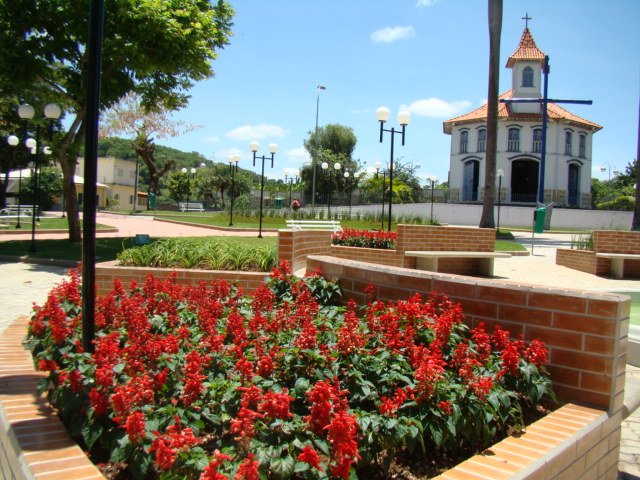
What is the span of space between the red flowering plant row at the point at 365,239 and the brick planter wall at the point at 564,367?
859cm

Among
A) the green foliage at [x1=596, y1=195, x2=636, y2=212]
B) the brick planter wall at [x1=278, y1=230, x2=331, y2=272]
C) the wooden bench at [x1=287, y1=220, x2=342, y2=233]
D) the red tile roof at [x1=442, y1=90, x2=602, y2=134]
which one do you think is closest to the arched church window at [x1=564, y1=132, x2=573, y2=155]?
the red tile roof at [x1=442, y1=90, x2=602, y2=134]

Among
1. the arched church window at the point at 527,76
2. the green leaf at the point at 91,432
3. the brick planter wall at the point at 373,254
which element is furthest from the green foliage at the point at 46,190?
the green leaf at the point at 91,432

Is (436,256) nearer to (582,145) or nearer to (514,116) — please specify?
(514,116)

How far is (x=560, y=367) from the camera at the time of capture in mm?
3064

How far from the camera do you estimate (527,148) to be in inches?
1730

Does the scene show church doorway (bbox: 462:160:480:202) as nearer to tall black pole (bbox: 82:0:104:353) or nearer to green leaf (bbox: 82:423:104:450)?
tall black pole (bbox: 82:0:104:353)

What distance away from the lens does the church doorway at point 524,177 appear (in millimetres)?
45328

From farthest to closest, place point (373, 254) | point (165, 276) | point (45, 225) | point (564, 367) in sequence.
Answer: point (45, 225) < point (373, 254) < point (165, 276) < point (564, 367)

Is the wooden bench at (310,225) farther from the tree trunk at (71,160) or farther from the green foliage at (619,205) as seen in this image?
the green foliage at (619,205)

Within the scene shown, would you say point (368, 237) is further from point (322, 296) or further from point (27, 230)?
point (27, 230)

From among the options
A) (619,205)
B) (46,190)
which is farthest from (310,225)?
(46,190)

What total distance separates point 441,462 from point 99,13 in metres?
3.17

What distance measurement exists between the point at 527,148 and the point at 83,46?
122ft

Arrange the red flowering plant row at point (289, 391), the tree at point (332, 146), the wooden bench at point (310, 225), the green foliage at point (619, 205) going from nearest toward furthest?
the red flowering plant row at point (289, 391), the wooden bench at point (310, 225), the green foliage at point (619, 205), the tree at point (332, 146)
